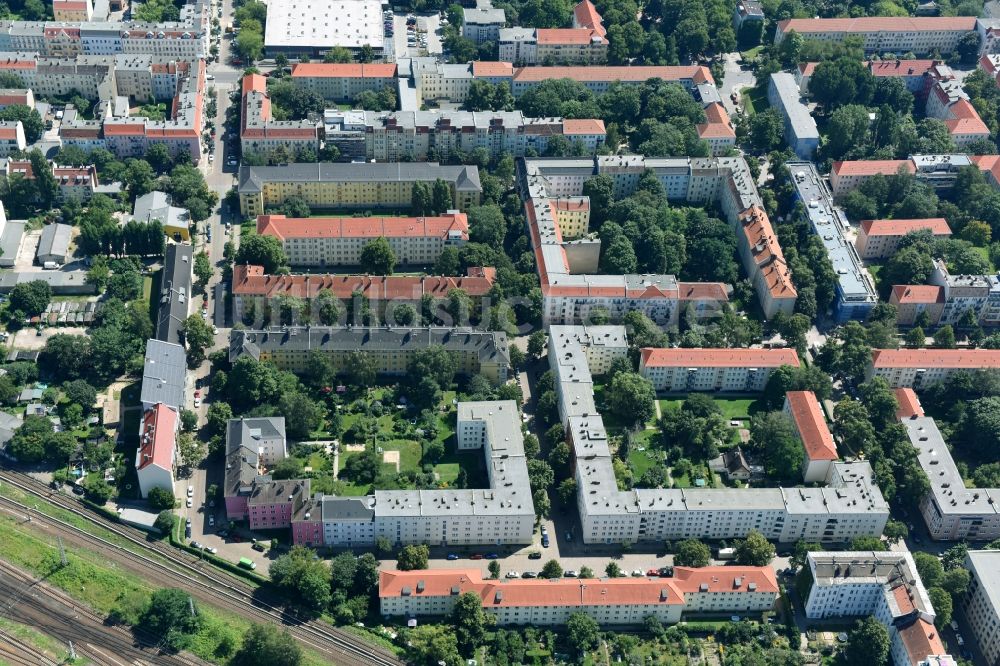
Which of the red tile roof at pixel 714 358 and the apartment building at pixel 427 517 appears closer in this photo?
the apartment building at pixel 427 517

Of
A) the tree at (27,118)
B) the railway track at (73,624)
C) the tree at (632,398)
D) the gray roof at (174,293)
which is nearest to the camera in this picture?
the railway track at (73,624)

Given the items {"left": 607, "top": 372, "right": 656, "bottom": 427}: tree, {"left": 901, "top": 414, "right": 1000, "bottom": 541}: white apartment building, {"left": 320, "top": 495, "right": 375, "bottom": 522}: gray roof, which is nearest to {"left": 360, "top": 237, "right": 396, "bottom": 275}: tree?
{"left": 607, "top": 372, "right": 656, "bottom": 427}: tree

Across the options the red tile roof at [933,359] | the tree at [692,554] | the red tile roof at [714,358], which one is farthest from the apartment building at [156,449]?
the red tile roof at [933,359]

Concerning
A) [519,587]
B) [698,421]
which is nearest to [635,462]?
[698,421]

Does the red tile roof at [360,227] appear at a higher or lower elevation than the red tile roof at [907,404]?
higher

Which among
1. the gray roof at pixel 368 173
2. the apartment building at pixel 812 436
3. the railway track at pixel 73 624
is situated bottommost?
the railway track at pixel 73 624

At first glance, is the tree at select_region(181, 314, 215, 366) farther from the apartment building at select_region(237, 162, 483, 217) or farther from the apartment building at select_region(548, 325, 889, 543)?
the apartment building at select_region(548, 325, 889, 543)

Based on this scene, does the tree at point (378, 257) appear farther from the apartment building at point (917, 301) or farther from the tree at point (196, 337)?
the apartment building at point (917, 301)
